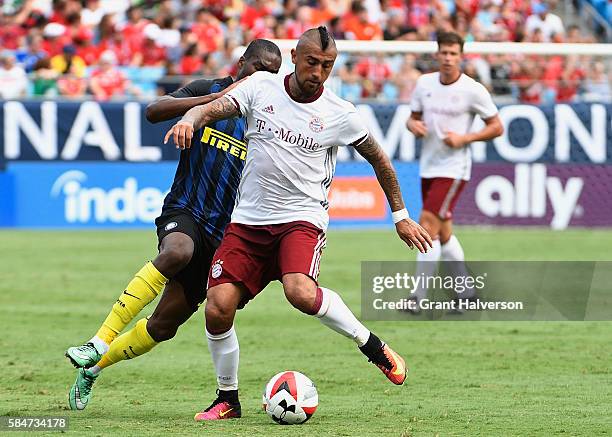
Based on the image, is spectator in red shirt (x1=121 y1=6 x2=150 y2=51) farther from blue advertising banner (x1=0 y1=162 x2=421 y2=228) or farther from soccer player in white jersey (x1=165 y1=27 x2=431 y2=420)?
soccer player in white jersey (x1=165 y1=27 x2=431 y2=420)

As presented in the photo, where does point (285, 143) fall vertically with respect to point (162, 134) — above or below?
above

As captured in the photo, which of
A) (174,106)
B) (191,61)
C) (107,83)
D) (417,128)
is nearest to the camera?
(174,106)

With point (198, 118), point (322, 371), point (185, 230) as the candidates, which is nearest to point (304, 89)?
point (198, 118)

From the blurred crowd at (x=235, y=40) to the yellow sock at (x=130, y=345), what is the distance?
1224 cm

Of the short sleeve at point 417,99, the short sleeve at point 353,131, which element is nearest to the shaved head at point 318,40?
the short sleeve at point 353,131

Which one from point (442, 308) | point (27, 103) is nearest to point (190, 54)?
point (27, 103)

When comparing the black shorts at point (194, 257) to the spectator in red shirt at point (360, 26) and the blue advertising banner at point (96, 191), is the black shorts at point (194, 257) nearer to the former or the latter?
the blue advertising banner at point (96, 191)

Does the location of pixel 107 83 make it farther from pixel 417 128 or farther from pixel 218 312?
pixel 218 312

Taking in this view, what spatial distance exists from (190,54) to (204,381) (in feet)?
42.1

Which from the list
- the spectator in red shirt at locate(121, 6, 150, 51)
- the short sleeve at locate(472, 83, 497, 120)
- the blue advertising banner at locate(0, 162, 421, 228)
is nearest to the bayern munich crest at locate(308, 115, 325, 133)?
the short sleeve at locate(472, 83, 497, 120)

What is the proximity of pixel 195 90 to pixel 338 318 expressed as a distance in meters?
1.66

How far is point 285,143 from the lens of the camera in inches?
273

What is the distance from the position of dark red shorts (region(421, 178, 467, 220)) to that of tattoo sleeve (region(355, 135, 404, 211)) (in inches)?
186

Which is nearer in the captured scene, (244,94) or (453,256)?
(244,94)
